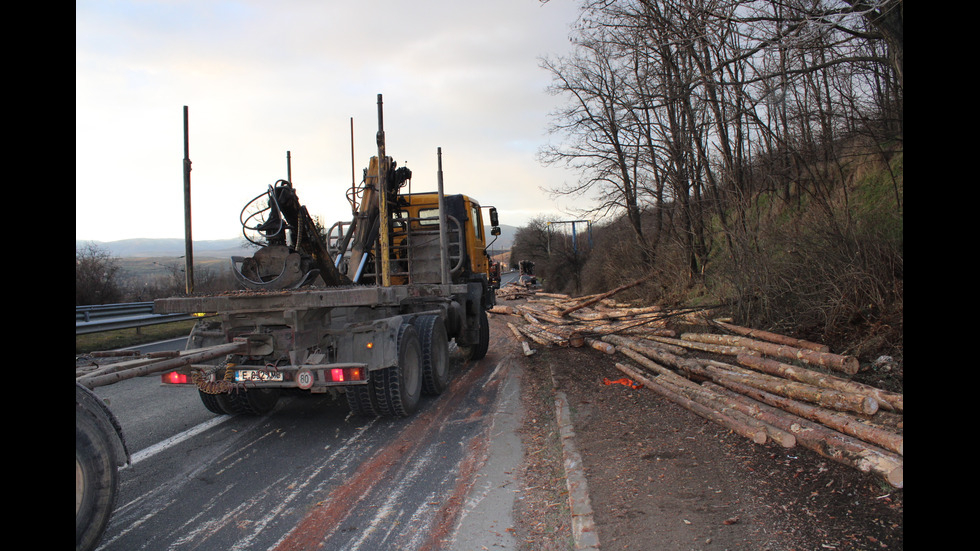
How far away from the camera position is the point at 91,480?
314 centimetres

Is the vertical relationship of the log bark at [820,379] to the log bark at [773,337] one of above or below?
below

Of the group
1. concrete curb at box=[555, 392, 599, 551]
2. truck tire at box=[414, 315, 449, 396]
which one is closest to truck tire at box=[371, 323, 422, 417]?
truck tire at box=[414, 315, 449, 396]

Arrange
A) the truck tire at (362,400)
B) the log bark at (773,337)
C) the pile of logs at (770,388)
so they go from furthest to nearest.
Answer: the log bark at (773,337), the truck tire at (362,400), the pile of logs at (770,388)

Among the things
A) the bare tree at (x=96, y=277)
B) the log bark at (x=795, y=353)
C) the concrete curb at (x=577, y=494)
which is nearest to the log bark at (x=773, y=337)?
the log bark at (x=795, y=353)

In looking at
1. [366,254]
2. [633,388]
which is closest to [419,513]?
[633,388]

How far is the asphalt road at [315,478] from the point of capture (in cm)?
367

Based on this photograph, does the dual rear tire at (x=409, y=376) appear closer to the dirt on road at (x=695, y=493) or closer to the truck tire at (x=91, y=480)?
the dirt on road at (x=695, y=493)

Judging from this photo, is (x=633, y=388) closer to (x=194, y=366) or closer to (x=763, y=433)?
(x=763, y=433)

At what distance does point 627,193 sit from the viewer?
1922 cm

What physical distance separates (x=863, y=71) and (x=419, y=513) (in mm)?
13354

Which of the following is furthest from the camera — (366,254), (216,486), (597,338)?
(597,338)

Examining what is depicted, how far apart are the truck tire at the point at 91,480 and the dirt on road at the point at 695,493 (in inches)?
99.4
